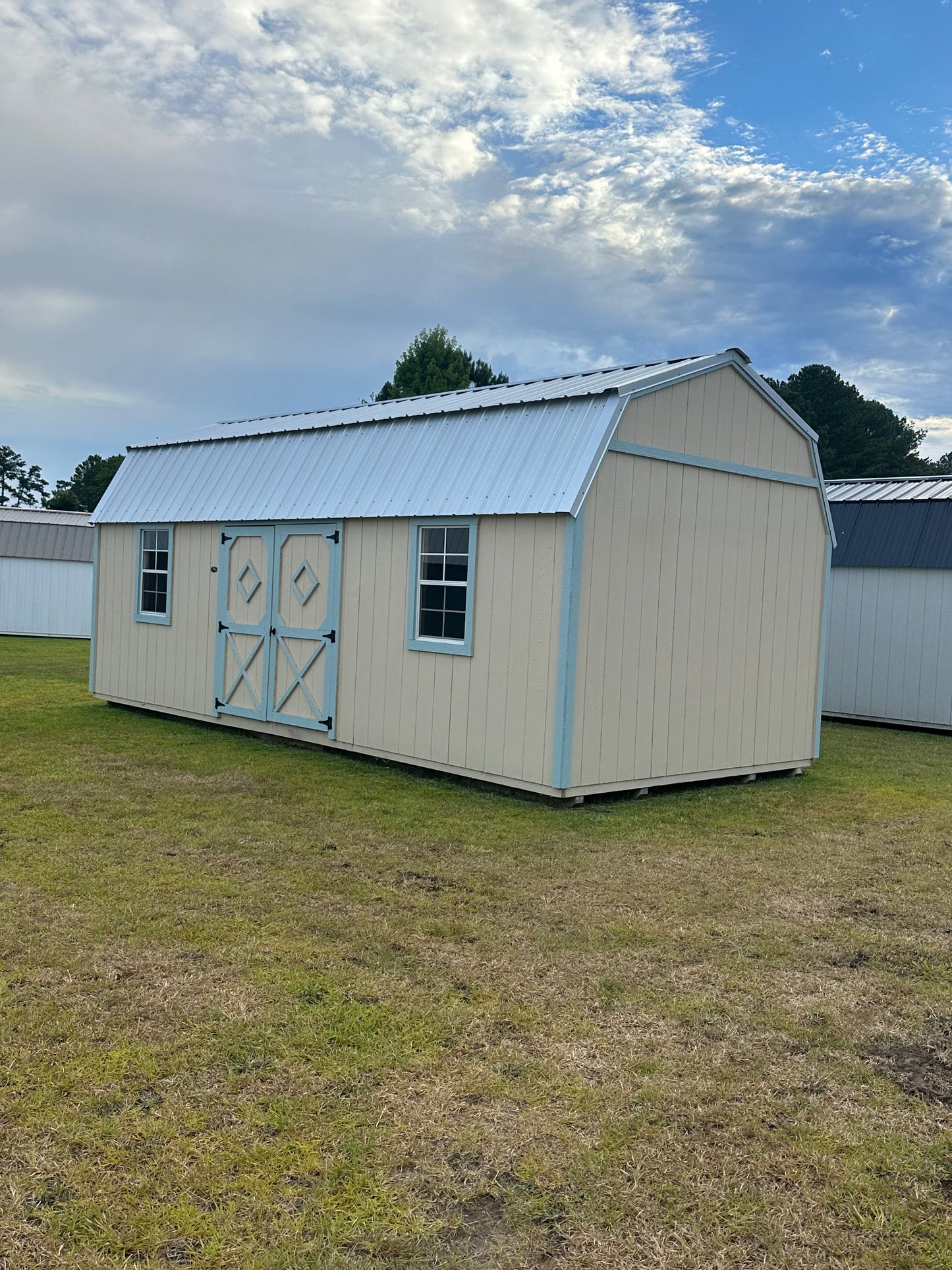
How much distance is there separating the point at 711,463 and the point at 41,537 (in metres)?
25.1

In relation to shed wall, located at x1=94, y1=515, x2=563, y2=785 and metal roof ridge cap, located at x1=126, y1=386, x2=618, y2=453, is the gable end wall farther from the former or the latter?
metal roof ridge cap, located at x1=126, y1=386, x2=618, y2=453

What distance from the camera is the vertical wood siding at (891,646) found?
14.7 meters

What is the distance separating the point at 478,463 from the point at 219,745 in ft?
13.4

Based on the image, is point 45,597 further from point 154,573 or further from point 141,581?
point 154,573

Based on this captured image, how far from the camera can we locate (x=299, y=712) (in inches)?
418

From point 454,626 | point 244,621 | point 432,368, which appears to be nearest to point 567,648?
point 454,626

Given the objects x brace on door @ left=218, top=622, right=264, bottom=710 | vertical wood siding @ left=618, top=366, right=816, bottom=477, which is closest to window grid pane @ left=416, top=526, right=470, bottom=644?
vertical wood siding @ left=618, top=366, right=816, bottom=477

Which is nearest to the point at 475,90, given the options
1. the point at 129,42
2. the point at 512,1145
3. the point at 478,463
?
the point at 129,42

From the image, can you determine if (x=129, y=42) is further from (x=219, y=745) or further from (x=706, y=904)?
(x=706, y=904)

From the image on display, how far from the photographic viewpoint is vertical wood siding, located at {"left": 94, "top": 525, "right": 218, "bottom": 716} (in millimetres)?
11852

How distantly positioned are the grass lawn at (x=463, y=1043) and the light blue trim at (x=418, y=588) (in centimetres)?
180

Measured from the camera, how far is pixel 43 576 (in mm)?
29578

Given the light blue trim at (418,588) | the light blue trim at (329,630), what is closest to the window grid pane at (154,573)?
the light blue trim at (329,630)

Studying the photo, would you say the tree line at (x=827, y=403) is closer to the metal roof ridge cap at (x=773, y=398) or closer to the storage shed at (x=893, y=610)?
the storage shed at (x=893, y=610)
